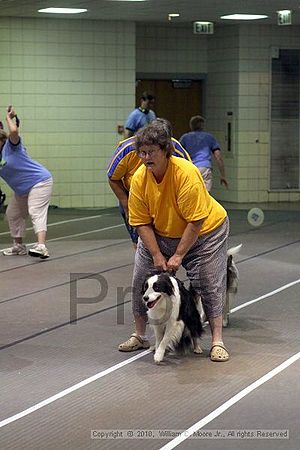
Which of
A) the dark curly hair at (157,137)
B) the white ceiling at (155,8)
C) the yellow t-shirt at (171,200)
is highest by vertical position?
the white ceiling at (155,8)

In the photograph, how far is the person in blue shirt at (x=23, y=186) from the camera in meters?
10.5

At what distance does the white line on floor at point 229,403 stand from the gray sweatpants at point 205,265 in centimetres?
57

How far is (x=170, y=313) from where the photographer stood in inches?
243

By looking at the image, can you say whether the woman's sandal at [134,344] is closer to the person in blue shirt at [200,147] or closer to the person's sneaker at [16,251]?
the person's sneaker at [16,251]

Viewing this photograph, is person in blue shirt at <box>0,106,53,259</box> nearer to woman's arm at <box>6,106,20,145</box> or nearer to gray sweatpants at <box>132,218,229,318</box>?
woman's arm at <box>6,106,20,145</box>

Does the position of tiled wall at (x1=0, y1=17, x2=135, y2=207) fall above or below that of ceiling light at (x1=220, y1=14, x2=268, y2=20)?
below

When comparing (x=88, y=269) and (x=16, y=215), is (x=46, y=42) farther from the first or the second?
(x=88, y=269)

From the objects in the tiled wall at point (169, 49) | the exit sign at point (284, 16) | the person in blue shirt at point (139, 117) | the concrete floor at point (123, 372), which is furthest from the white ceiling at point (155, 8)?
the concrete floor at point (123, 372)

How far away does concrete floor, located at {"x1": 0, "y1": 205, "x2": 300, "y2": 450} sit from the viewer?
495cm

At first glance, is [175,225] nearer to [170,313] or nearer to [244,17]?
[170,313]

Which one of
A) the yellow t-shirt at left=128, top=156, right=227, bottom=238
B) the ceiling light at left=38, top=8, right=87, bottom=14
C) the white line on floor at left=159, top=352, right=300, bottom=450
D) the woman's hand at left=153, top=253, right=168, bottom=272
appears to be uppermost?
the ceiling light at left=38, top=8, right=87, bottom=14

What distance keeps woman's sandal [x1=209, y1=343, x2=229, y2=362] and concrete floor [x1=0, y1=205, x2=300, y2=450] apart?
5cm

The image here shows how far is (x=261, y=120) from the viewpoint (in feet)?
55.3

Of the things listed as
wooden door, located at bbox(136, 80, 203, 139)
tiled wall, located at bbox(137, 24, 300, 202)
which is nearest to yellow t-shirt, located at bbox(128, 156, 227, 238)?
tiled wall, located at bbox(137, 24, 300, 202)
